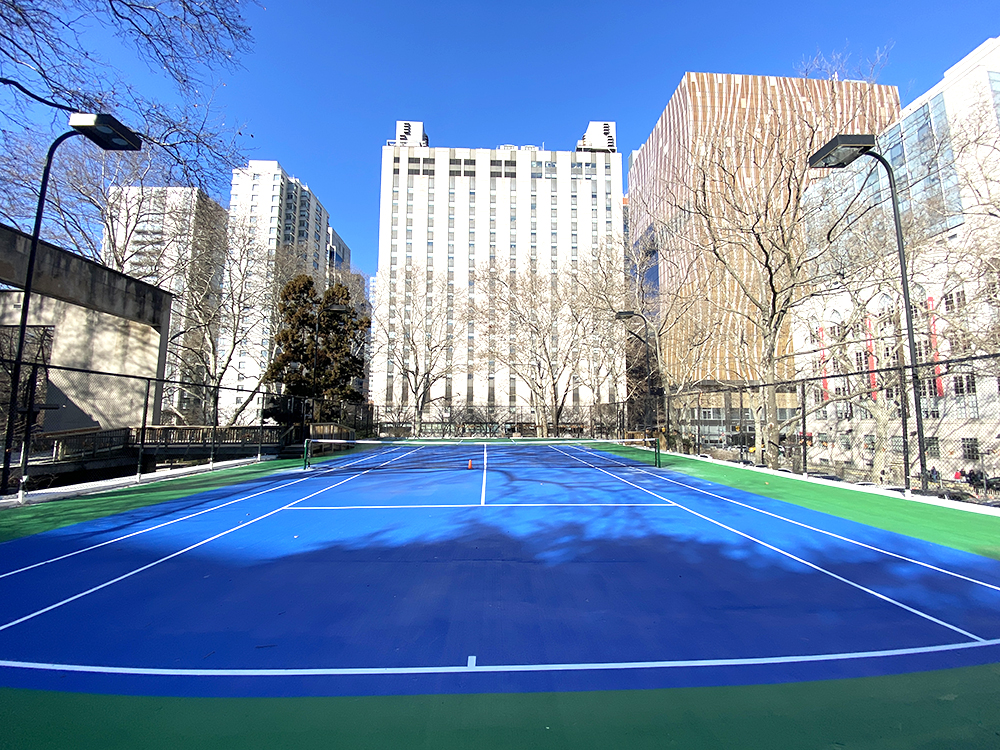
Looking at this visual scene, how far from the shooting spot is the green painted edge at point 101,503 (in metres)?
7.19

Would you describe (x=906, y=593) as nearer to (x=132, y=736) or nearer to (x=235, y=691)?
(x=235, y=691)

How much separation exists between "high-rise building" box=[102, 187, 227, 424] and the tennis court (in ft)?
61.7

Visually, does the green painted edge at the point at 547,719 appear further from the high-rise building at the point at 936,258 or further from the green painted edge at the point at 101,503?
the high-rise building at the point at 936,258

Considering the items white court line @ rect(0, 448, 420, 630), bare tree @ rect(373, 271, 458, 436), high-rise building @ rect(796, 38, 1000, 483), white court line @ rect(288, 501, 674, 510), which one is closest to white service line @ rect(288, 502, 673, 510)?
white court line @ rect(288, 501, 674, 510)

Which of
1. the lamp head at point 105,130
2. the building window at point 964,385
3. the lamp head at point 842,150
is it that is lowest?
the building window at point 964,385

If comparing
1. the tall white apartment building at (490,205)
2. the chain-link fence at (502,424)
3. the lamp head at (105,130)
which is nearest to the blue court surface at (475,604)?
the lamp head at (105,130)

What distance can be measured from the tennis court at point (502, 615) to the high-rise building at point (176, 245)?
1880 cm

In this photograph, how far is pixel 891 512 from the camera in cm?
820

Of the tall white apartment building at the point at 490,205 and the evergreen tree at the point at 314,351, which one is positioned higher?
the tall white apartment building at the point at 490,205

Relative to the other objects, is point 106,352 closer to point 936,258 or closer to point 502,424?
point 502,424

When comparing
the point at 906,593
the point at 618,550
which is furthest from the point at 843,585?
the point at 618,550

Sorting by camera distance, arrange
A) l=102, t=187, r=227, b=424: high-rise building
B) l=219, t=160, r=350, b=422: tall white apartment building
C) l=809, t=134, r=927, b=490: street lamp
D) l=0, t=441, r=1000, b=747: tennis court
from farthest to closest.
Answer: l=219, t=160, r=350, b=422: tall white apartment building < l=102, t=187, r=227, b=424: high-rise building < l=809, t=134, r=927, b=490: street lamp < l=0, t=441, r=1000, b=747: tennis court

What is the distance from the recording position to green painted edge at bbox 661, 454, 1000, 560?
6.39m

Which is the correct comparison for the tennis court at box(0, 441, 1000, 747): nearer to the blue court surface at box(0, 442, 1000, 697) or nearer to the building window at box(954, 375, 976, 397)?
the blue court surface at box(0, 442, 1000, 697)
